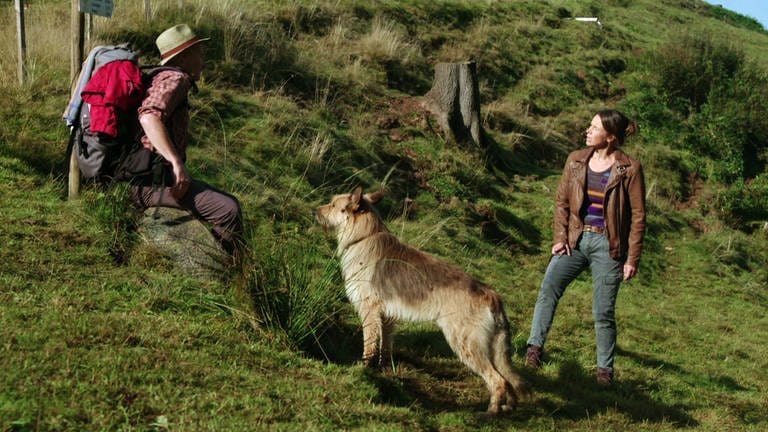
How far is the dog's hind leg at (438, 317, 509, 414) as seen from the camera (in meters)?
5.36

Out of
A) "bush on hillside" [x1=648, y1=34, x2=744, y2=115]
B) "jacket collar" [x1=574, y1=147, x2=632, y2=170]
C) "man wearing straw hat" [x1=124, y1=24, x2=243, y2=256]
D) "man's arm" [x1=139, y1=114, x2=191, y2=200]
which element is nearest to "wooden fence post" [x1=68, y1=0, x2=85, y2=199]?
"man wearing straw hat" [x1=124, y1=24, x2=243, y2=256]

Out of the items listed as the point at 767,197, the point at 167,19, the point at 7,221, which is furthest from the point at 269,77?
the point at 767,197

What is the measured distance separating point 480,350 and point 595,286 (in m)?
1.51

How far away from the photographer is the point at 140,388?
4.27 m

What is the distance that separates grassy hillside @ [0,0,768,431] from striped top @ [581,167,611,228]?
1461mm

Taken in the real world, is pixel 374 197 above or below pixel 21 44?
below

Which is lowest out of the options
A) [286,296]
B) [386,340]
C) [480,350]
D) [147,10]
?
[386,340]

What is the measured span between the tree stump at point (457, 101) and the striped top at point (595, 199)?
20.8 feet

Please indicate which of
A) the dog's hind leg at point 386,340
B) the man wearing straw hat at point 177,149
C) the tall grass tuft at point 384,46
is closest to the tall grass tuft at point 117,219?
the man wearing straw hat at point 177,149

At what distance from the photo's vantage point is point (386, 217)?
9906mm

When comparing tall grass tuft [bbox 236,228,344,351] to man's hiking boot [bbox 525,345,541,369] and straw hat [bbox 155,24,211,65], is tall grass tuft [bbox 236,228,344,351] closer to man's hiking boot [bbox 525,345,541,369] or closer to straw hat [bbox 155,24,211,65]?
straw hat [bbox 155,24,211,65]

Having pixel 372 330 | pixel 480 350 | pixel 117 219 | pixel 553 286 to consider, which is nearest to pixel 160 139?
pixel 117 219

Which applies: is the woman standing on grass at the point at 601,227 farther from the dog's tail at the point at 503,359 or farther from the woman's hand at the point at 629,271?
the dog's tail at the point at 503,359

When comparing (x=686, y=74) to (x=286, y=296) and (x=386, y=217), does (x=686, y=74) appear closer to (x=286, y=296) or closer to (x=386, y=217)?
(x=386, y=217)
